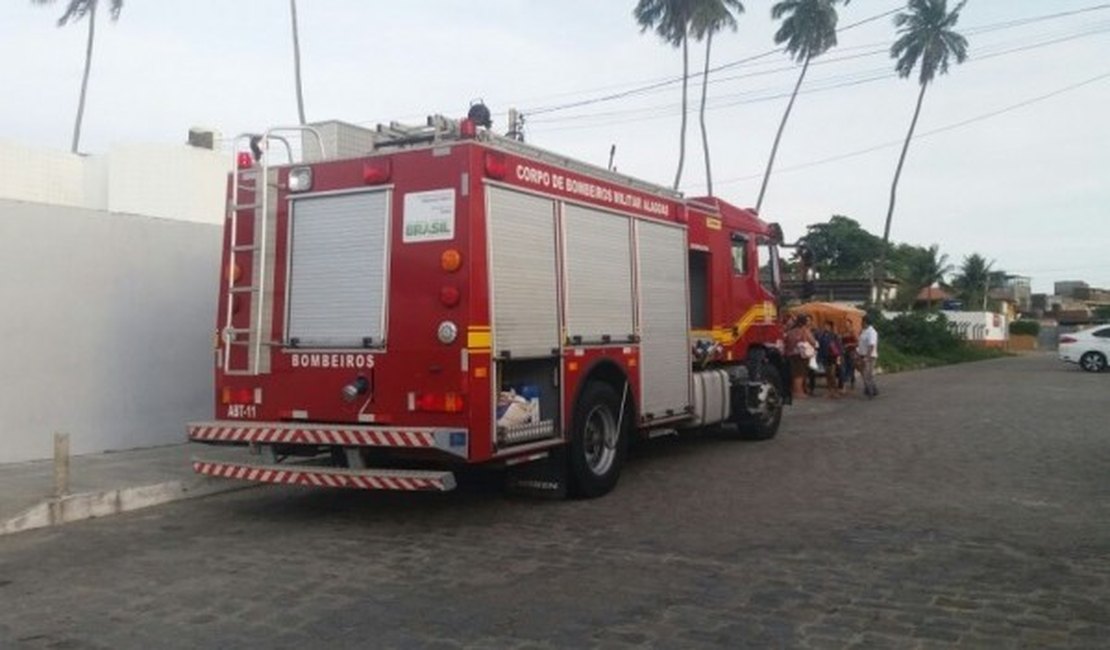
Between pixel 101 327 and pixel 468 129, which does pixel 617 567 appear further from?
pixel 101 327

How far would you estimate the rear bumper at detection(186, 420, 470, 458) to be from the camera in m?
7.60

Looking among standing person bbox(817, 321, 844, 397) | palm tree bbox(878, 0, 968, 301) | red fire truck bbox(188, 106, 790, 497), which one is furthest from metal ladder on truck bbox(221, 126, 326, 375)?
palm tree bbox(878, 0, 968, 301)

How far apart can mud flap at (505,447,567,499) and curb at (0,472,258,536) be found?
3.01m

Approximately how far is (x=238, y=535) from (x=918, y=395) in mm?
18654

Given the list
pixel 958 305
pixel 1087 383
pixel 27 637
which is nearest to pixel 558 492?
pixel 27 637

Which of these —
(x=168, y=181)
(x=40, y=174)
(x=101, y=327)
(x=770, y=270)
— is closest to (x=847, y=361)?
(x=770, y=270)

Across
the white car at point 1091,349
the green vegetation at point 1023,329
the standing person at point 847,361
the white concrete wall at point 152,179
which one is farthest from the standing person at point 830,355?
the green vegetation at point 1023,329

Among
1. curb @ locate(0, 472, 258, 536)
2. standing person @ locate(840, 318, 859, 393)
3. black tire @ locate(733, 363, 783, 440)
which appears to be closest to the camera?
curb @ locate(0, 472, 258, 536)

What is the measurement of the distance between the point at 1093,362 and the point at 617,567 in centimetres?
3374

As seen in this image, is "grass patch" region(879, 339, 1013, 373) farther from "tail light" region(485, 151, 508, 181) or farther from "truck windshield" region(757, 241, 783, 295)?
"tail light" region(485, 151, 508, 181)

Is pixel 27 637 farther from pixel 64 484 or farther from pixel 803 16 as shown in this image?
pixel 803 16

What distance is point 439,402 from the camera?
25.4ft

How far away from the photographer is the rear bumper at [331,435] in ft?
24.9

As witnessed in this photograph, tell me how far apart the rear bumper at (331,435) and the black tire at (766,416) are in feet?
21.6
